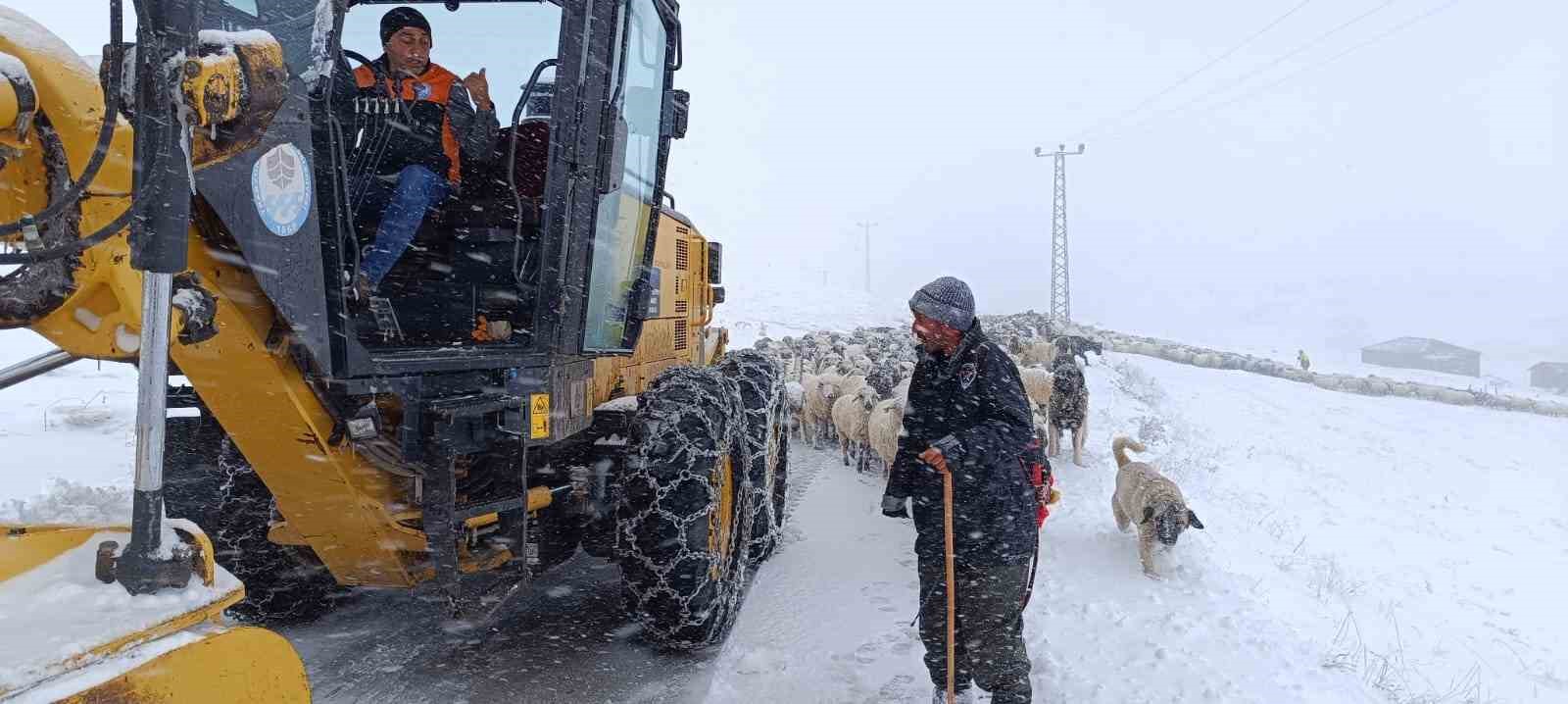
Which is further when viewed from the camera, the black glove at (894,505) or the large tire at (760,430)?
the large tire at (760,430)

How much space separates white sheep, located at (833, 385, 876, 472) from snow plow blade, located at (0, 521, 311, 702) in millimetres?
8273

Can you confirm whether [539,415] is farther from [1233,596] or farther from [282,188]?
[1233,596]

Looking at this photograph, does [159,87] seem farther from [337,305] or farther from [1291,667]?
[1291,667]

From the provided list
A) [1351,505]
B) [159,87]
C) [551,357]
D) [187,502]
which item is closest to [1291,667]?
[551,357]

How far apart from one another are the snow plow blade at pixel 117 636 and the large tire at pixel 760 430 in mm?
3197

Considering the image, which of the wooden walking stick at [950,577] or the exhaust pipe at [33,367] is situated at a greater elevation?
the exhaust pipe at [33,367]

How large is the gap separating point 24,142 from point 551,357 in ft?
6.25

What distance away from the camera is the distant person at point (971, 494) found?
11.4 ft

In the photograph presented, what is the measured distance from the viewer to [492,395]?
3.17 meters

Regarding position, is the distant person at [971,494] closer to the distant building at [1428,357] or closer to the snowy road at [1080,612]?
the snowy road at [1080,612]

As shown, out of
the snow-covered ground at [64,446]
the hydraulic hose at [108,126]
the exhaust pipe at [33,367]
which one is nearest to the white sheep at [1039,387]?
the snow-covered ground at [64,446]

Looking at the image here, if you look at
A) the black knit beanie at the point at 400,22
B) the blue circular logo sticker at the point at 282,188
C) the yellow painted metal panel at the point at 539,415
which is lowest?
the yellow painted metal panel at the point at 539,415

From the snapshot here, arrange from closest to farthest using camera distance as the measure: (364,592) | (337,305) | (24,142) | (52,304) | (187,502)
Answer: (24,142) → (52,304) → (337,305) → (187,502) → (364,592)

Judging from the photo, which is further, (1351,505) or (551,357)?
(1351,505)
